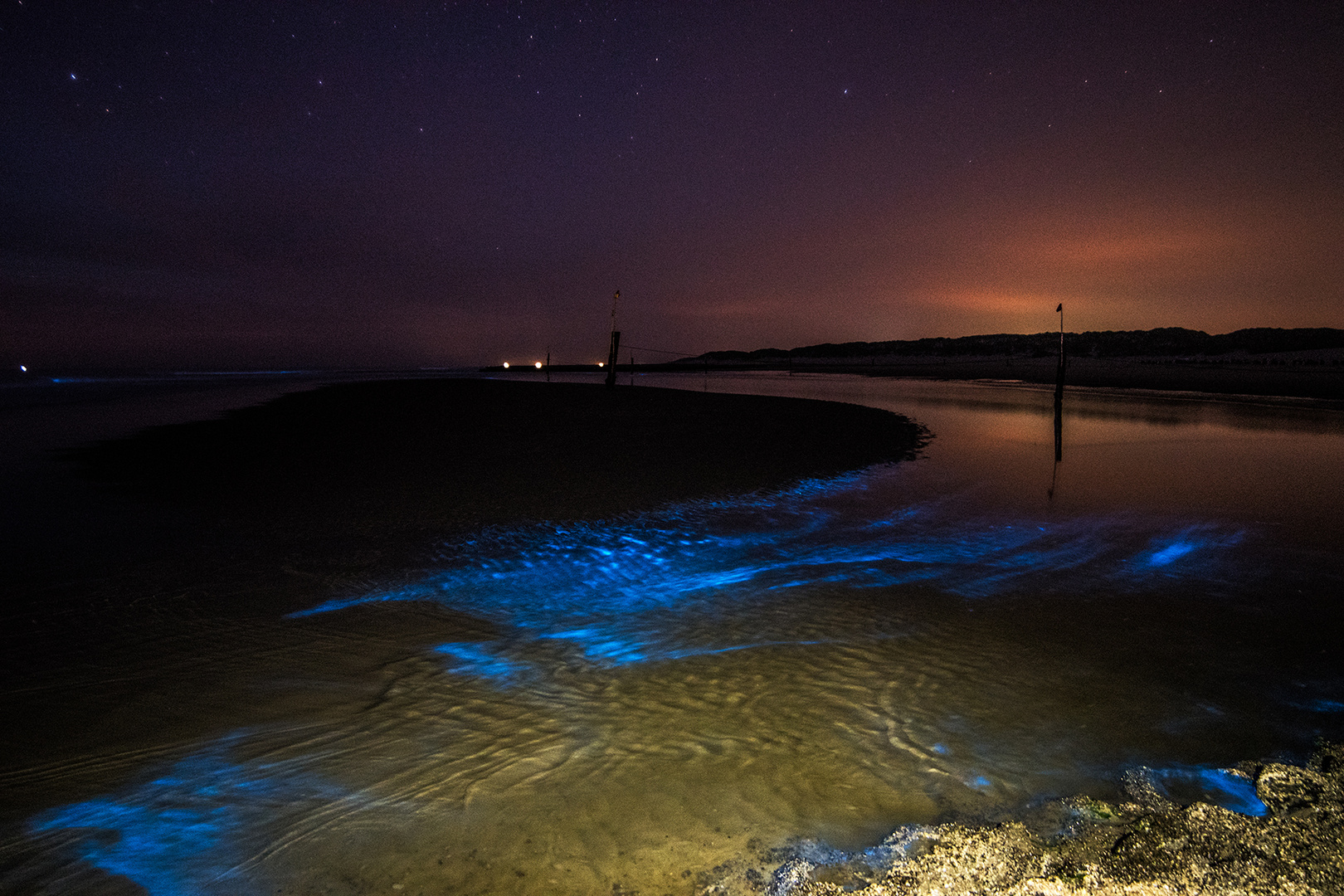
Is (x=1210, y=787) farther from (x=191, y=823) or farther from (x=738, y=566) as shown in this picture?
(x=191, y=823)

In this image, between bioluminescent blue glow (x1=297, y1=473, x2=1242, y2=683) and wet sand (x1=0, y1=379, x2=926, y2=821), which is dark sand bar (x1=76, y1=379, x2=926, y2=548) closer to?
wet sand (x1=0, y1=379, x2=926, y2=821)

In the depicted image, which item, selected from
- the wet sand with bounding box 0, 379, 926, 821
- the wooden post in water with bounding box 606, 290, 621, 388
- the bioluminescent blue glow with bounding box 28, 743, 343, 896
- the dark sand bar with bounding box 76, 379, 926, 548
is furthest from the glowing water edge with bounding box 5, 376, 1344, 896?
the wooden post in water with bounding box 606, 290, 621, 388

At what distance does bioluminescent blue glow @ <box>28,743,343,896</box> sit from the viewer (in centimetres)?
279

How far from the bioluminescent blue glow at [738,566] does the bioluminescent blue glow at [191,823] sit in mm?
1469

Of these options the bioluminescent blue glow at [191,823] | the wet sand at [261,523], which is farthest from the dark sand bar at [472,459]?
the bioluminescent blue glow at [191,823]

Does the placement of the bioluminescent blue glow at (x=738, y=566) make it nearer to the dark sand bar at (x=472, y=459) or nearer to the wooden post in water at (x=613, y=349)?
the dark sand bar at (x=472, y=459)

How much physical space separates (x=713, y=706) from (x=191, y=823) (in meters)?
2.75

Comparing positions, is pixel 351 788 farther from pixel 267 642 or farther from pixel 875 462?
pixel 875 462

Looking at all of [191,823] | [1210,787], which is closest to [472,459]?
[191,823]

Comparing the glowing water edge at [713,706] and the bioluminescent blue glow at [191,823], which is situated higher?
the glowing water edge at [713,706]

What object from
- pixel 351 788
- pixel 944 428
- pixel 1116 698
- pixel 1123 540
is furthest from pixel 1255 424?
pixel 351 788

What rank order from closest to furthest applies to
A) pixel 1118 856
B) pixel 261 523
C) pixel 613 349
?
pixel 1118 856 → pixel 261 523 → pixel 613 349

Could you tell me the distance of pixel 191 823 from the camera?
308 centimetres

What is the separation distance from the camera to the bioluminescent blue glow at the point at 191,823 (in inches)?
110
